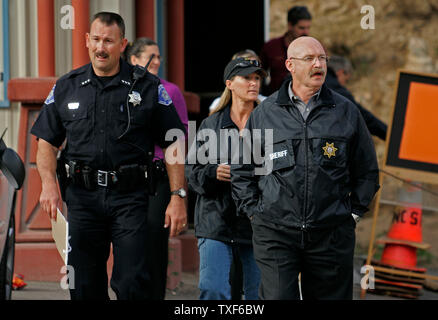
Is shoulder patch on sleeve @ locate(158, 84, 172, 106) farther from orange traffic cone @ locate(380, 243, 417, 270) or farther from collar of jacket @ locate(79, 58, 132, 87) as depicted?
orange traffic cone @ locate(380, 243, 417, 270)

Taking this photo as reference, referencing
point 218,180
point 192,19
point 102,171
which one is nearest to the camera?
point 102,171

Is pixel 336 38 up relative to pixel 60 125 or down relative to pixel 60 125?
up

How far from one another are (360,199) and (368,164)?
0.19m

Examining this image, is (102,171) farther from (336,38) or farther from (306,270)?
(336,38)

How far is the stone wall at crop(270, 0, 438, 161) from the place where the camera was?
48.6 feet

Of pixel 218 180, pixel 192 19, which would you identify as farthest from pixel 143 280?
pixel 192 19

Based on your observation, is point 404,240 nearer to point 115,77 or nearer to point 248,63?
point 248,63

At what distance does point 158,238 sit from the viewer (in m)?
6.10

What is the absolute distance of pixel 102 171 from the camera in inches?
191

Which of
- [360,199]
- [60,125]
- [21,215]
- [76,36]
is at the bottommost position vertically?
[21,215]

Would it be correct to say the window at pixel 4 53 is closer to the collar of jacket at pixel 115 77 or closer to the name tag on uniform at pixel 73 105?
the collar of jacket at pixel 115 77

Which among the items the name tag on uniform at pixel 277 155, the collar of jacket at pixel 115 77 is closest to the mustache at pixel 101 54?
the collar of jacket at pixel 115 77

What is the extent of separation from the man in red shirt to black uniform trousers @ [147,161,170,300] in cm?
257

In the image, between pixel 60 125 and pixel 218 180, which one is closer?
pixel 60 125
